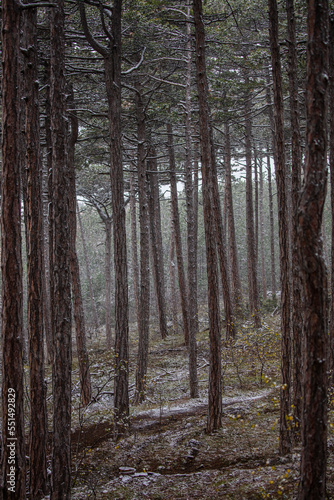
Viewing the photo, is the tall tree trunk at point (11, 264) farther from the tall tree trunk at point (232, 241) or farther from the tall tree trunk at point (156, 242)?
the tall tree trunk at point (156, 242)

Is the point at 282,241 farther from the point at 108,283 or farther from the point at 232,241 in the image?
the point at 108,283

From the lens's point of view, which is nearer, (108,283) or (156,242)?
(108,283)

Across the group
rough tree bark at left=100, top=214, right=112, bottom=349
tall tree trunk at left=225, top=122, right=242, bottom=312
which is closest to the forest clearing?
tall tree trunk at left=225, top=122, right=242, bottom=312

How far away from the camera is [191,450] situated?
738cm

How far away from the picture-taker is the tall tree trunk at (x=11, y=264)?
502cm

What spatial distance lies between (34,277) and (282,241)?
4059 millimetres

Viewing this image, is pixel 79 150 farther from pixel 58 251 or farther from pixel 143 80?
pixel 58 251

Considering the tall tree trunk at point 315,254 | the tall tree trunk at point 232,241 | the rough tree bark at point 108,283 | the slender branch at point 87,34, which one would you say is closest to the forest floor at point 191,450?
the tall tree trunk at point 315,254

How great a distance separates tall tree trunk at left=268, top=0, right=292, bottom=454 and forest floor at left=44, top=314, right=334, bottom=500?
311 mm

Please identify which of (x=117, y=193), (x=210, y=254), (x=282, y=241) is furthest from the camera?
(x=117, y=193)

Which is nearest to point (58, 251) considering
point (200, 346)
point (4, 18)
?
point (4, 18)

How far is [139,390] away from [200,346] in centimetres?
607

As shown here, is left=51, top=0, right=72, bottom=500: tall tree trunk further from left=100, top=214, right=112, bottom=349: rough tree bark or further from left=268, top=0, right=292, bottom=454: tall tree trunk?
left=100, top=214, right=112, bottom=349: rough tree bark

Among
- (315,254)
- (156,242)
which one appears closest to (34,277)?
(315,254)
